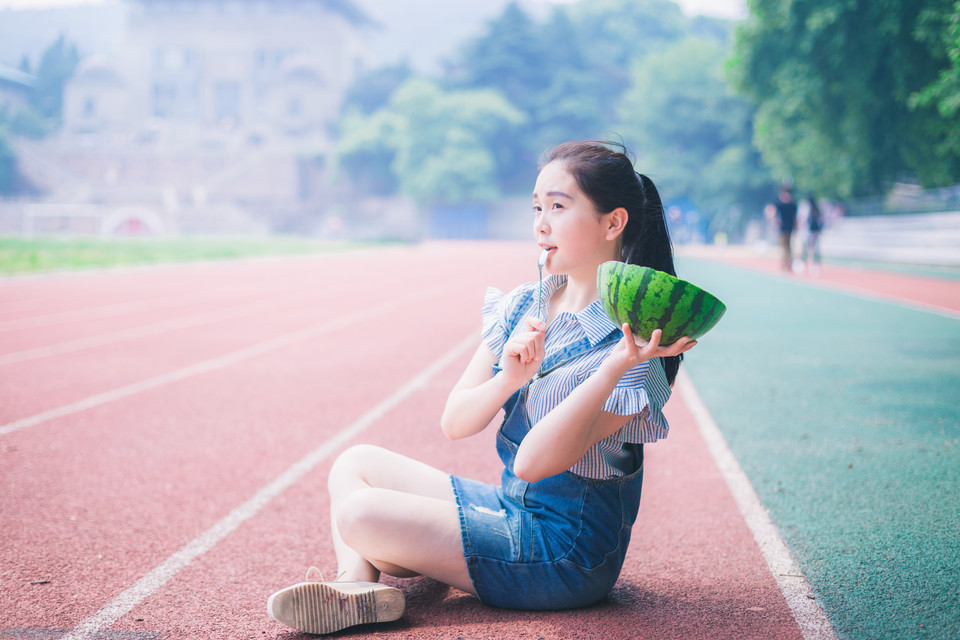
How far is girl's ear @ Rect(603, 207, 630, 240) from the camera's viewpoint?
8.41ft

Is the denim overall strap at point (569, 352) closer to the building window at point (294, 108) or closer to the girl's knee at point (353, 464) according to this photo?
the girl's knee at point (353, 464)

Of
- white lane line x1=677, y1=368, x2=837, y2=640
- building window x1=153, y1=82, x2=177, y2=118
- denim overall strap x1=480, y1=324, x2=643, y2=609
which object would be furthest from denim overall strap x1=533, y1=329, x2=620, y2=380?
building window x1=153, y1=82, x2=177, y2=118

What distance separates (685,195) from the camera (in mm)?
57938

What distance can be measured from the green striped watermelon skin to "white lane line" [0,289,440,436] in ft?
15.4

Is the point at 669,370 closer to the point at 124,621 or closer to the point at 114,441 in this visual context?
the point at 124,621

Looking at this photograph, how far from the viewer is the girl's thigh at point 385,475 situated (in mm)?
2852

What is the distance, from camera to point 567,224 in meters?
2.56

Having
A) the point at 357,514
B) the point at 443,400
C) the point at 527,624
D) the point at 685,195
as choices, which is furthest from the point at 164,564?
the point at 685,195

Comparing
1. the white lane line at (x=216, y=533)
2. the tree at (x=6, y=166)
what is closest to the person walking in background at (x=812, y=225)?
the white lane line at (x=216, y=533)

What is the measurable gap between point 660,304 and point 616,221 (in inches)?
17.9

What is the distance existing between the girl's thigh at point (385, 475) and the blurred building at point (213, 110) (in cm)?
6973

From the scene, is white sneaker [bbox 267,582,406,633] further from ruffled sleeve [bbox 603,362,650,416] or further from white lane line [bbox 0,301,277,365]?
white lane line [bbox 0,301,277,365]

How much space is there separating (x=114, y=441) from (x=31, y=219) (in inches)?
2579

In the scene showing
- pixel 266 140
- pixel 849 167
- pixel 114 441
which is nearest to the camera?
pixel 114 441
